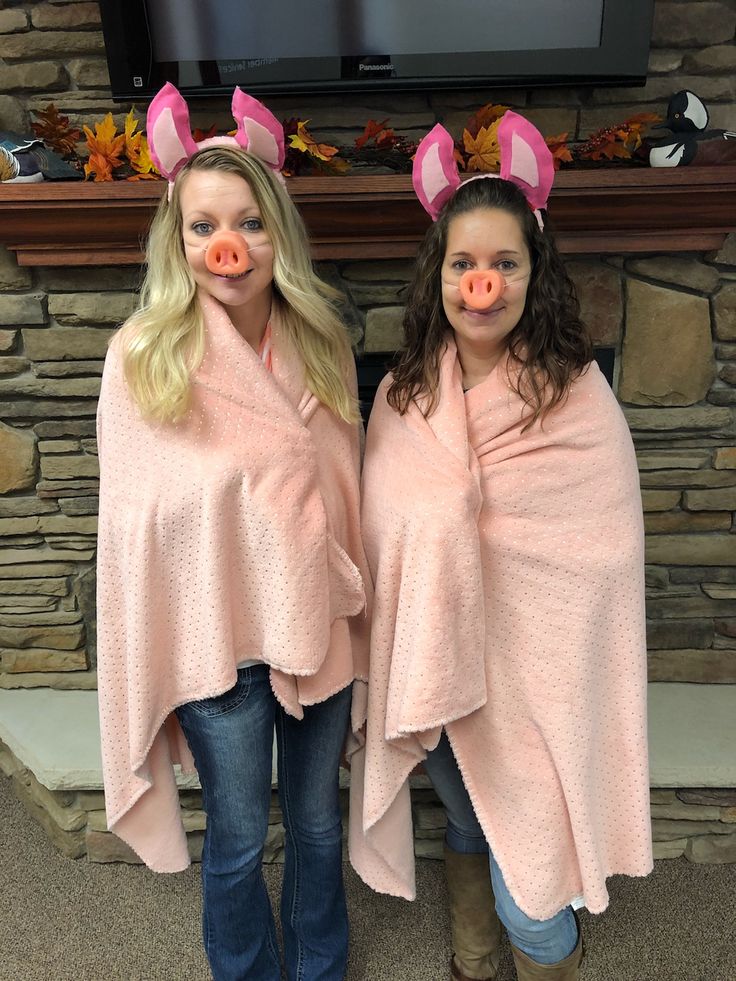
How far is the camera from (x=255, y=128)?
1172 mm

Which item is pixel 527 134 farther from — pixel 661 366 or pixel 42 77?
pixel 42 77

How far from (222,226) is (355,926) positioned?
1370mm

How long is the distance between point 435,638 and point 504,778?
275 millimetres

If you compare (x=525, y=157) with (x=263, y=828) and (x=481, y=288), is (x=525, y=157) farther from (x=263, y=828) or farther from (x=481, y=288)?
(x=263, y=828)

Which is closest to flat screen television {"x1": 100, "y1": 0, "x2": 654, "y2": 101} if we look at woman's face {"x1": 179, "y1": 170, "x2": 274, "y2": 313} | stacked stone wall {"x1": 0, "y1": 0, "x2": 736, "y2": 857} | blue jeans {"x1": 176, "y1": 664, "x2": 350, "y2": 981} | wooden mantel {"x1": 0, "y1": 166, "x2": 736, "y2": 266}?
stacked stone wall {"x1": 0, "y1": 0, "x2": 736, "y2": 857}

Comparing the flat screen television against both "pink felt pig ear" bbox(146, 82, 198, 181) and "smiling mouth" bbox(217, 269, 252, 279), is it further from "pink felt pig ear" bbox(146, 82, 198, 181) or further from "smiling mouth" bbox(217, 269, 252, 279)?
"smiling mouth" bbox(217, 269, 252, 279)

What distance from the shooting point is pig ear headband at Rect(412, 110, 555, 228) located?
45.1 inches

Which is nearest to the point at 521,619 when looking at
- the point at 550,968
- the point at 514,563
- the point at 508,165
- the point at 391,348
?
the point at 514,563

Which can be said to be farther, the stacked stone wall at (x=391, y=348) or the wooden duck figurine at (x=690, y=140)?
the stacked stone wall at (x=391, y=348)

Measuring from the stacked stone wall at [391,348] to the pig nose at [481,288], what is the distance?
2.15 feet

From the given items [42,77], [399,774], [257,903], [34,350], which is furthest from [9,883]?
[42,77]

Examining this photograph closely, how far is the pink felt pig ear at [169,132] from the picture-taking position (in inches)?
45.3

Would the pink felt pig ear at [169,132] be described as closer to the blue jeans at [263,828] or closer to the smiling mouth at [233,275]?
the smiling mouth at [233,275]

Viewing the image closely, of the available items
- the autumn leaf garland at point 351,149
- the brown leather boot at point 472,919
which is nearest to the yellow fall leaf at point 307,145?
the autumn leaf garland at point 351,149
